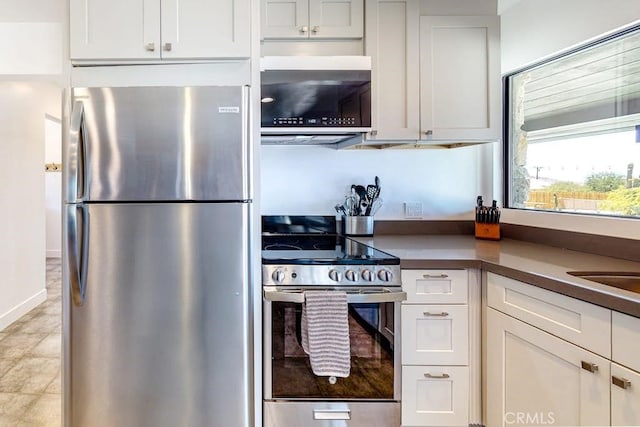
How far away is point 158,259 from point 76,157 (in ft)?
1.70

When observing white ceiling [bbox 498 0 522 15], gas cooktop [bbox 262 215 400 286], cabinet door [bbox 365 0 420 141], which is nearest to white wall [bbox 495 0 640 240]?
white ceiling [bbox 498 0 522 15]

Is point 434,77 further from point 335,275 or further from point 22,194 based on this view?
Answer: point 22,194

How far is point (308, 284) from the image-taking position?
5.65ft

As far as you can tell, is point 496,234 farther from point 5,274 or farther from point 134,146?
point 5,274

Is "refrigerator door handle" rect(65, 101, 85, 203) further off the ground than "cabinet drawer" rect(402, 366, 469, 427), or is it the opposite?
"refrigerator door handle" rect(65, 101, 85, 203)

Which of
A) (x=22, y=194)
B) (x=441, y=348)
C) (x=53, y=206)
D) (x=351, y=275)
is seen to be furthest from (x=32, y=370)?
(x=53, y=206)

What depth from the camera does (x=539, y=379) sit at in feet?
4.71

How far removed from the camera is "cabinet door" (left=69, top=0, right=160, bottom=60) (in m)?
1.71

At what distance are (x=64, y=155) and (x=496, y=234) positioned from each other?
89.5 inches

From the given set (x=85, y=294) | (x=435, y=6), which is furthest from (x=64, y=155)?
(x=435, y=6)

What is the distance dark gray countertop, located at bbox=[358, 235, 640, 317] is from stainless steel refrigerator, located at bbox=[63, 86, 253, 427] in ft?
2.74

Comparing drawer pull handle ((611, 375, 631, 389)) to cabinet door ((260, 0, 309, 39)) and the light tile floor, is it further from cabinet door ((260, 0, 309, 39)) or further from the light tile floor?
the light tile floor

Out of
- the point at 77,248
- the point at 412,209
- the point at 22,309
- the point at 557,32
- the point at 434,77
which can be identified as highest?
the point at 557,32

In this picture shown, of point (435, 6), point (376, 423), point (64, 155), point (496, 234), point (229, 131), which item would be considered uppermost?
point (435, 6)
